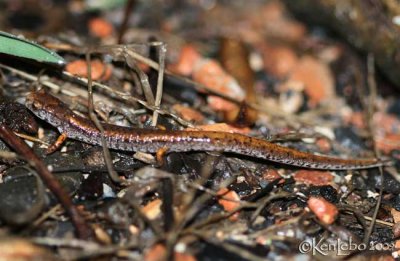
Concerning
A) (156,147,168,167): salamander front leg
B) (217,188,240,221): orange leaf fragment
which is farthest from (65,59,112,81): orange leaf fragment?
(217,188,240,221): orange leaf fragment

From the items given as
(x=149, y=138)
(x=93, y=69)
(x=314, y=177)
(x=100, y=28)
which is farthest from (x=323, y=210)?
(x=100, y=28)

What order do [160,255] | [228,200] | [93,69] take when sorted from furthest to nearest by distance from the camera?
[93,69] → [228,200] → [160,255]

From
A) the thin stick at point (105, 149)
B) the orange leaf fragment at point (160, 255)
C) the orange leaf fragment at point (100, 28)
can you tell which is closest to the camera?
the orange leaf fragment at point (160, 255)

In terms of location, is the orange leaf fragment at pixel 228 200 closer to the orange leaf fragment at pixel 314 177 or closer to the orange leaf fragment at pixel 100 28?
the orange leaf fragment at pixel 314 177

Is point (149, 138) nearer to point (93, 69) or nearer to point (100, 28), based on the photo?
Answer: point (93, 69)

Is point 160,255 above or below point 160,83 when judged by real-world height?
below

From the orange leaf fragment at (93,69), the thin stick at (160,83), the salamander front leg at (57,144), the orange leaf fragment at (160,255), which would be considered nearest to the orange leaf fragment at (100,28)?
the orange leaf fragment at (93,69)
